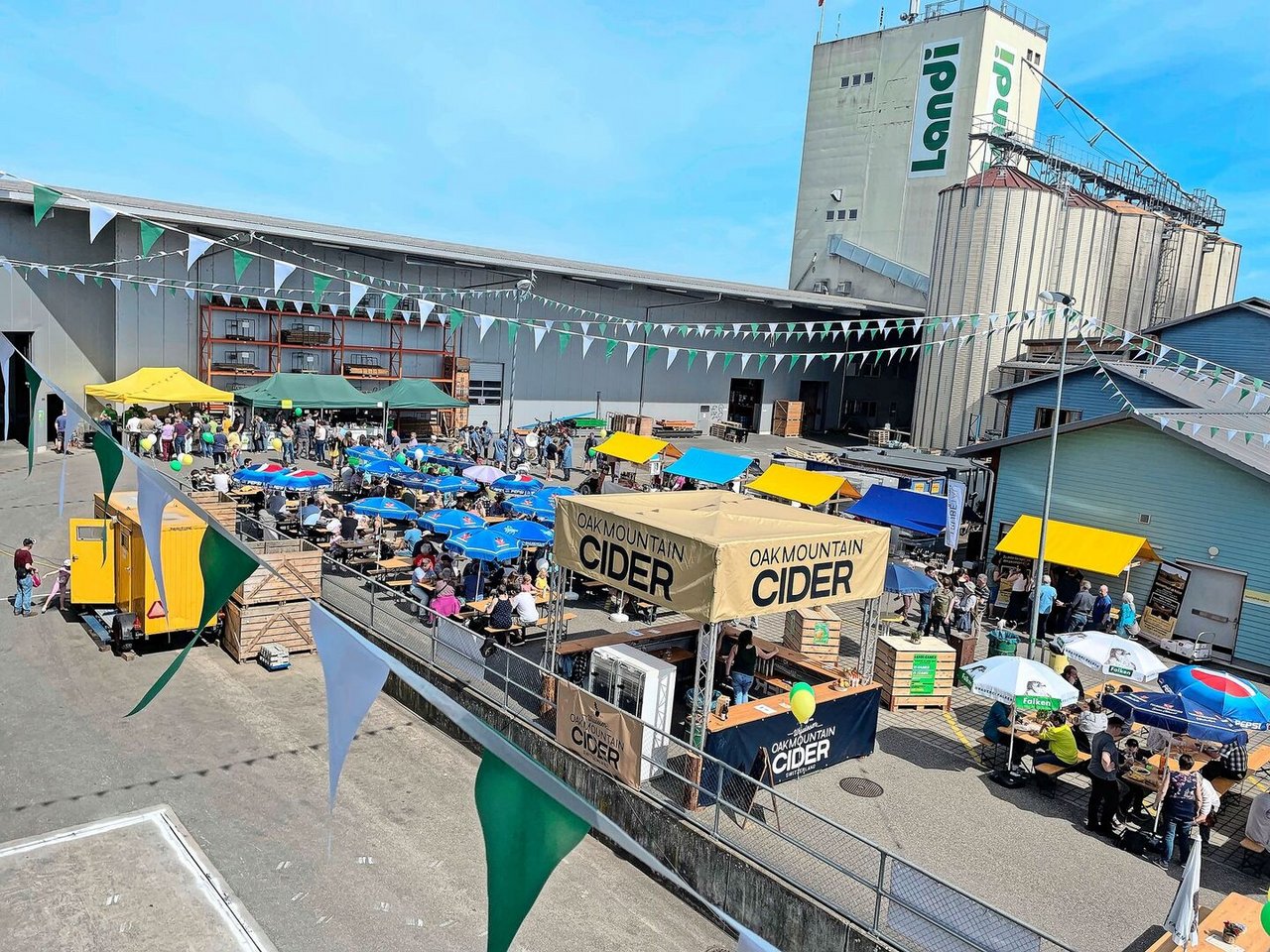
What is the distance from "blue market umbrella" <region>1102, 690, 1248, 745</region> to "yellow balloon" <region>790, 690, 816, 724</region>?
4363mm

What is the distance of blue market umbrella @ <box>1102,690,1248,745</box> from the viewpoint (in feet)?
36.2

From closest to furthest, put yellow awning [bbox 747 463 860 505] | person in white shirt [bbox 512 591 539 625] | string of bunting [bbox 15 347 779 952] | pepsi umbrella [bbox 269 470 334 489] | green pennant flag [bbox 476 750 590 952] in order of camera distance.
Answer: string of bunting [bbox 15 347 779 952]
green pennant flag [bbox 476 750 590 952]
person in white shirt [bbox 512 591 539 625]
pepsi umbrella [bbox 269 470 334 489]
yellow awning [bbox 747 463 860 505]

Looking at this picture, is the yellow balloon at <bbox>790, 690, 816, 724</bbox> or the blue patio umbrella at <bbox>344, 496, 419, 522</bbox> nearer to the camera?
the yellow balloon at <bbox>790, 690, 816, 724</bbox>

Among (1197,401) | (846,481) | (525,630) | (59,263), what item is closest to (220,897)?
(525,630)


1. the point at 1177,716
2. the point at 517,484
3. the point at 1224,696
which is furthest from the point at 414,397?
the point at 1224,696

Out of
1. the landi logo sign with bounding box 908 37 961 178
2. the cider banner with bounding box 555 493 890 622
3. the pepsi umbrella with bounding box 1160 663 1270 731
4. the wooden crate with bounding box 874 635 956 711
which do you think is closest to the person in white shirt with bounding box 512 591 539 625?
the cider banner with bounding box 555 493 890 622

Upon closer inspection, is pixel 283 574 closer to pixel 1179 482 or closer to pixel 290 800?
pixel 290 800

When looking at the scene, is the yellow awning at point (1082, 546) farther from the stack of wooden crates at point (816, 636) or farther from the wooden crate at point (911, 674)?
the stack of wooden crates at point (816, 636)

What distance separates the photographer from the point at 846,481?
26047 millimetres

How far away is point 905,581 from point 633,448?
1382cm

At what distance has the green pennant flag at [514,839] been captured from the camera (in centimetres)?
377

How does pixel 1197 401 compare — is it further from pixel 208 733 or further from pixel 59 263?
pixel 59 263

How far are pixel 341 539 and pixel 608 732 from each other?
1149 centimetres

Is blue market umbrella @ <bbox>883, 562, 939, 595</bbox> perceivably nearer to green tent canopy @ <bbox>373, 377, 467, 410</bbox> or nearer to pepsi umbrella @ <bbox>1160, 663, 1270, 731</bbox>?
pepsi umbrella @ <bbox>1160, 663, 1270, 731</bbox>
